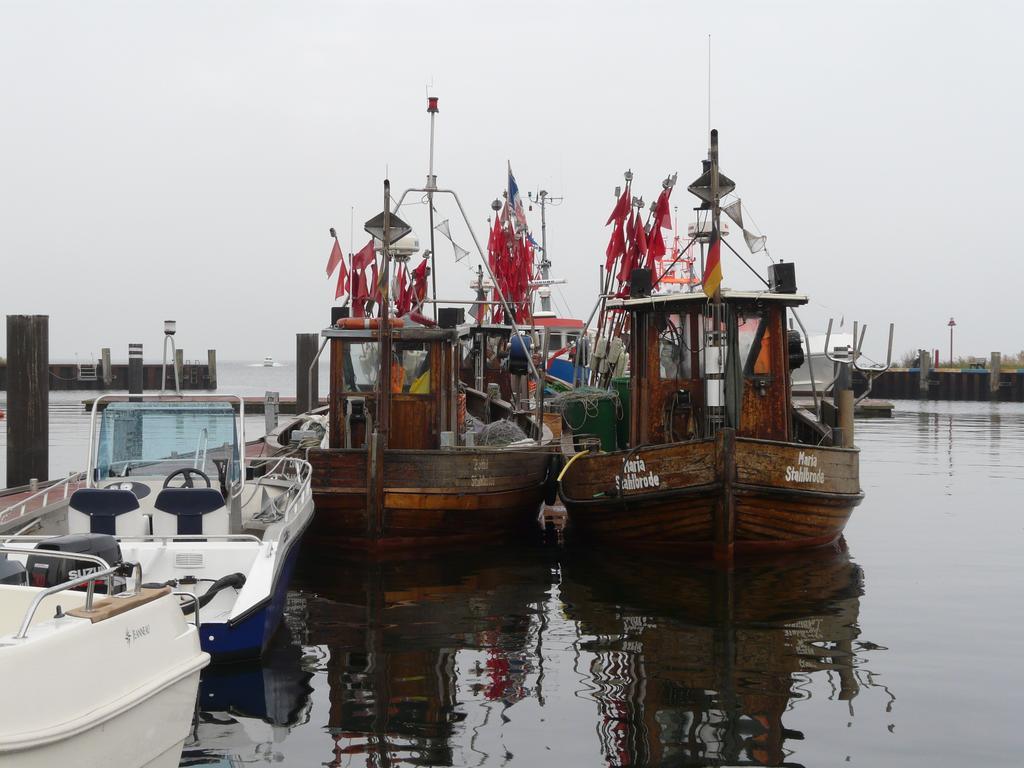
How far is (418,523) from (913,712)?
259 inches

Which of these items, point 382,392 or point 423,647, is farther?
point 382,392

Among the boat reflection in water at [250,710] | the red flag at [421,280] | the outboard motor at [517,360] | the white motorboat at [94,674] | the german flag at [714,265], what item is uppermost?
the red flag at [421,280]

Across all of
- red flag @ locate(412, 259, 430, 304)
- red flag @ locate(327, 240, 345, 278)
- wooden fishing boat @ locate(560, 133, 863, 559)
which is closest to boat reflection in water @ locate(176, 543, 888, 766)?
wooden fishing boat @ locate(560, 133, 863, 559)

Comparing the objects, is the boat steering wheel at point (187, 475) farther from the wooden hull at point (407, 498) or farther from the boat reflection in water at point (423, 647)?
the wooden hull at point (407, 498)

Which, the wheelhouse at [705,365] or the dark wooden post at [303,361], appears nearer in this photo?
the wheelhouse at [705,365]

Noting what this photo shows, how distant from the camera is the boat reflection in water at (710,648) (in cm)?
644

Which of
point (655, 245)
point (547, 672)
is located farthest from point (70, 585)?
point (655, 245)

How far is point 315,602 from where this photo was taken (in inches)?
398

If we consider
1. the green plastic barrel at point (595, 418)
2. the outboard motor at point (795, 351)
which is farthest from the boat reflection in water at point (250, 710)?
the green plastic barrel at point (595, 418)

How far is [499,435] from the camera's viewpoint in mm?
14234

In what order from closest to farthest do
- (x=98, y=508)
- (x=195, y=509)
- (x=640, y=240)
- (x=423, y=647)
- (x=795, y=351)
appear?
1. (x=423, y=647)
2. (x=98, y=508)
3. (x=195, y=509)
4. (x=795, y=351)
5. (x=640, y=240)

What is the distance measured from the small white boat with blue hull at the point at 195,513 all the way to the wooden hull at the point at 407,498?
1.59 ft

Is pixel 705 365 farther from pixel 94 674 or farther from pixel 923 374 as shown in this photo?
pixel 923 374

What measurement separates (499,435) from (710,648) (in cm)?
618
